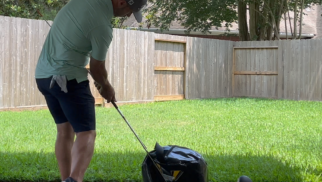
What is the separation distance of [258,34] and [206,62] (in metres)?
3.99

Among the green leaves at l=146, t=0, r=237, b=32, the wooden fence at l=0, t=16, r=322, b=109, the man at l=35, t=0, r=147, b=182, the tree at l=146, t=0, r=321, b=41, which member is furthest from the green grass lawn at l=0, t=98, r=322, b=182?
the green leaves at l=146, t=0, r=237, b=32

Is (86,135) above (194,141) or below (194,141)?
above

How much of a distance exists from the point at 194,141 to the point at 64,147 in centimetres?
316

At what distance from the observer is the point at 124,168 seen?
5137 millimetres

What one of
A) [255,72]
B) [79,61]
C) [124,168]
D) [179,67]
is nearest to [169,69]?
[179,67]

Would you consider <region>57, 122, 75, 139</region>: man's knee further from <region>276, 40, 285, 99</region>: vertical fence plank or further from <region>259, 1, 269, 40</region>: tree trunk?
<region>259, 1, 269, 40</region>: tree trunk

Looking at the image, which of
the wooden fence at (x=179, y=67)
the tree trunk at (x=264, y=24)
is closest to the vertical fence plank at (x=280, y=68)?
the wooden fence at (x=179, y=67)

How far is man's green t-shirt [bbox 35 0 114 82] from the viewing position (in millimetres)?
3596

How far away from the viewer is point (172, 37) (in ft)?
46.6

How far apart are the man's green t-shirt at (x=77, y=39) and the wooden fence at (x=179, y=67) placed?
21.7 feet

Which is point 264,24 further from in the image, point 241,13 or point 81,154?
point 81,154

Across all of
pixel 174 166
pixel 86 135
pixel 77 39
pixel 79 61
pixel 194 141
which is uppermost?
pixel 77 39

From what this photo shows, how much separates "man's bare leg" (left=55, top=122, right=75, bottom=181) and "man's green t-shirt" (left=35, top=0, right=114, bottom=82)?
1.60ft

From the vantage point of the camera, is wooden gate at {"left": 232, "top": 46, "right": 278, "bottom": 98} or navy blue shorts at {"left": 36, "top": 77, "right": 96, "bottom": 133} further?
wooden gate at {"left": 232, "top": 46, "right": 278, "bottom": 98}
